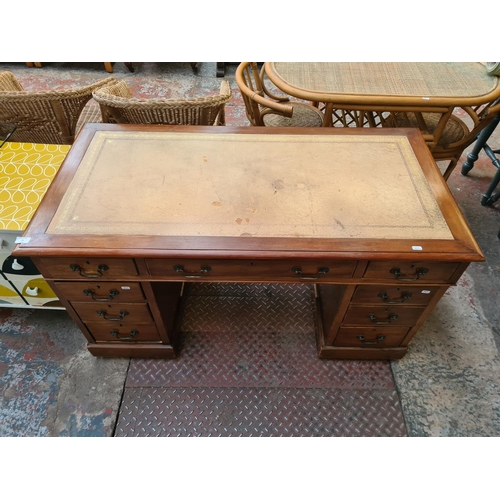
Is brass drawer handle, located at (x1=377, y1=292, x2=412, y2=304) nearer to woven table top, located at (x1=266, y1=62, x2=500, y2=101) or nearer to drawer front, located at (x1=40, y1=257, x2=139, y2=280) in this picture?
drawer front, located at (x1=40, y1=257, x2=139, y2=280)

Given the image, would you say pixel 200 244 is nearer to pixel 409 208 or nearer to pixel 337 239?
pixel 337 239

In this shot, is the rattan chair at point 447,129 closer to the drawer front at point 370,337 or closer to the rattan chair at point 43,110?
the drawer front at point 370,337

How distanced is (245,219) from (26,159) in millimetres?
1572

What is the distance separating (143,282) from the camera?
1.59 m

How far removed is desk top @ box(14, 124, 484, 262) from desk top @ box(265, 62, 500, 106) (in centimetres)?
59

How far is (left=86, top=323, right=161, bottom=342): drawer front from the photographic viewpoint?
1895mm

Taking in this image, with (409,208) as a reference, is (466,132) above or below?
below

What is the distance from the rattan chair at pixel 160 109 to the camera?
1923 mm

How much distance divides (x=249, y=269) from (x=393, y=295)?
732mm

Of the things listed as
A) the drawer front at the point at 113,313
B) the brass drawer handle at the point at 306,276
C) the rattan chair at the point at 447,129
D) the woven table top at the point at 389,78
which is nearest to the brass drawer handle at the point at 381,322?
the brass drawer handle at the point at 306,276

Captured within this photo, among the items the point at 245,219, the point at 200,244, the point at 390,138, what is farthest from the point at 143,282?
the point at 390,138

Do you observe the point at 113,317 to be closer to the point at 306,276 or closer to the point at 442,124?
the point at 306,276

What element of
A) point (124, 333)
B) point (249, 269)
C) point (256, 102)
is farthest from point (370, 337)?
point (256, 102)

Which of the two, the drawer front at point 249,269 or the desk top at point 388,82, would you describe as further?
the desk top at point 388,82
